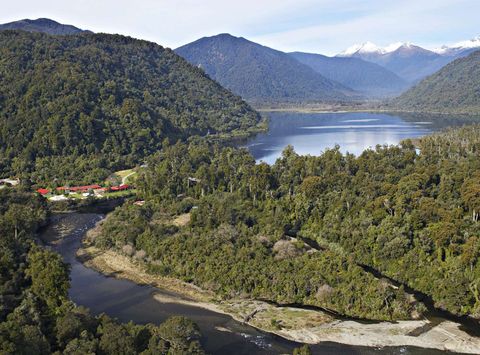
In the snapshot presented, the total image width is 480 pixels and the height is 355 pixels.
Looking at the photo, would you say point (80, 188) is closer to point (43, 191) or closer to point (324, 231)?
point (43, 191)

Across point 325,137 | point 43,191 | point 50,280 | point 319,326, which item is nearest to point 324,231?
point 319,326

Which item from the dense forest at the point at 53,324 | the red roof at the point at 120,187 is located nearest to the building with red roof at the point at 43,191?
the red roof at the point at 120,187

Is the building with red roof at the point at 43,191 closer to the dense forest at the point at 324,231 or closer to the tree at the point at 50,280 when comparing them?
the dense forest at the point at 324,231

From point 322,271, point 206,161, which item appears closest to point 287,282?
point 322,271

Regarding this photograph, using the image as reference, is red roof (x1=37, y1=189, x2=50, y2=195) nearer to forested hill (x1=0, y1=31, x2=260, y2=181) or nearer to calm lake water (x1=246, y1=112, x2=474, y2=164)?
forested hill (x1=0, y1=31, x2=260, y2=181)

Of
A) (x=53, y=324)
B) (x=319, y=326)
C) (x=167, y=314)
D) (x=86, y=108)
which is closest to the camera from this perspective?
(x=53, y=324)

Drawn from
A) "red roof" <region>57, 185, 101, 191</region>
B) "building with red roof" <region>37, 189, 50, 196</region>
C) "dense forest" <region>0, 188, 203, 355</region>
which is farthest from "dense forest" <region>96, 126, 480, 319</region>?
"building with red roof" <region>37, 189, 50, 196</region>

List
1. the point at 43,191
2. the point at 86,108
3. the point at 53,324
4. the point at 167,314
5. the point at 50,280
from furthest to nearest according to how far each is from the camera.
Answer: the point at 86,108, the point at 43,191, the point at 167,314, the point at 50,280, the point at 53,324
